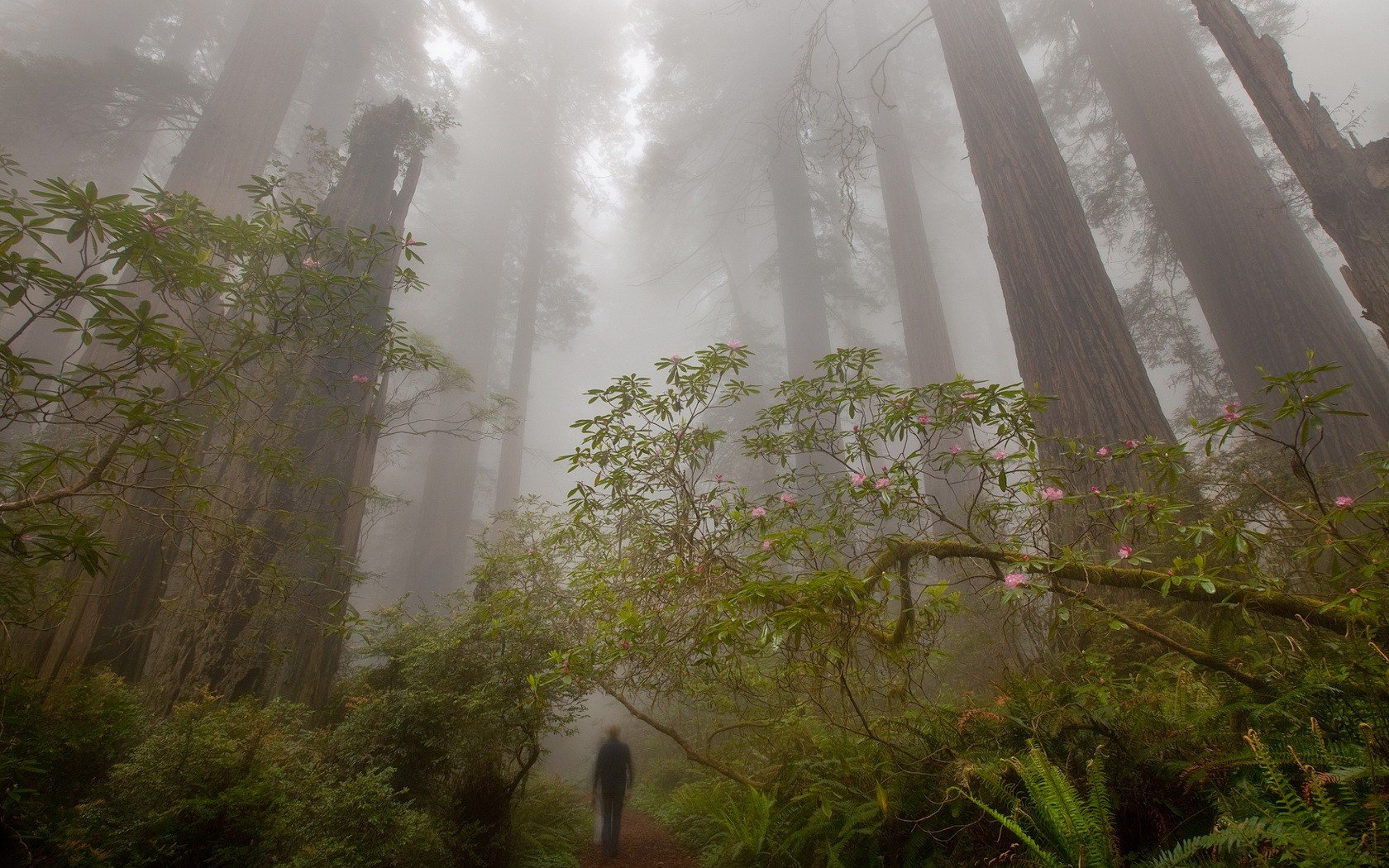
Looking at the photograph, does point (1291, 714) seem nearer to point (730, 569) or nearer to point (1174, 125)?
point (730, 569)

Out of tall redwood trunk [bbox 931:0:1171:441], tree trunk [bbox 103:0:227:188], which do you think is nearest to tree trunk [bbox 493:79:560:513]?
tree trunk [bbox 103:0:227:188]

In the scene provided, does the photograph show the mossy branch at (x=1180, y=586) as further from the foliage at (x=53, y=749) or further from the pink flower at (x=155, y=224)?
the pink flower at (x=155, y=224)

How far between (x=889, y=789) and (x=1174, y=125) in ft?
26.8

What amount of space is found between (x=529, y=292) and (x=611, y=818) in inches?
634

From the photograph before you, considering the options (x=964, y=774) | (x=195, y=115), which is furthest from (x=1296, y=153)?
(x=195, y=115)

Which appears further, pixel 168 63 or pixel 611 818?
pixel 168 63

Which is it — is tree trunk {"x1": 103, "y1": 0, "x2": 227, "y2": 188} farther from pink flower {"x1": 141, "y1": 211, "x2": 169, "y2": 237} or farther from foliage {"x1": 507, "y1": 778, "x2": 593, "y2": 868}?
foliage {"x1": 507, "y1": 778, "x2": 593, "y2": 868}

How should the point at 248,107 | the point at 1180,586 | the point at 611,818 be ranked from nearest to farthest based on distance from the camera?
the point at 1180,586 → the point at 611,818 → the point at 248,107

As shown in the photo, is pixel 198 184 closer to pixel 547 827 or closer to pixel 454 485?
pixel 454 485

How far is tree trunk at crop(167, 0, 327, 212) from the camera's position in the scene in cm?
719

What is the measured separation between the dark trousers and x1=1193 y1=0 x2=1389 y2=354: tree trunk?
6344mm

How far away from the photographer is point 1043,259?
4309 millimetres

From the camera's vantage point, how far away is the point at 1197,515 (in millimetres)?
3404

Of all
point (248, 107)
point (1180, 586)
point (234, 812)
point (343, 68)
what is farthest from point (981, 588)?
point (343, 68)
